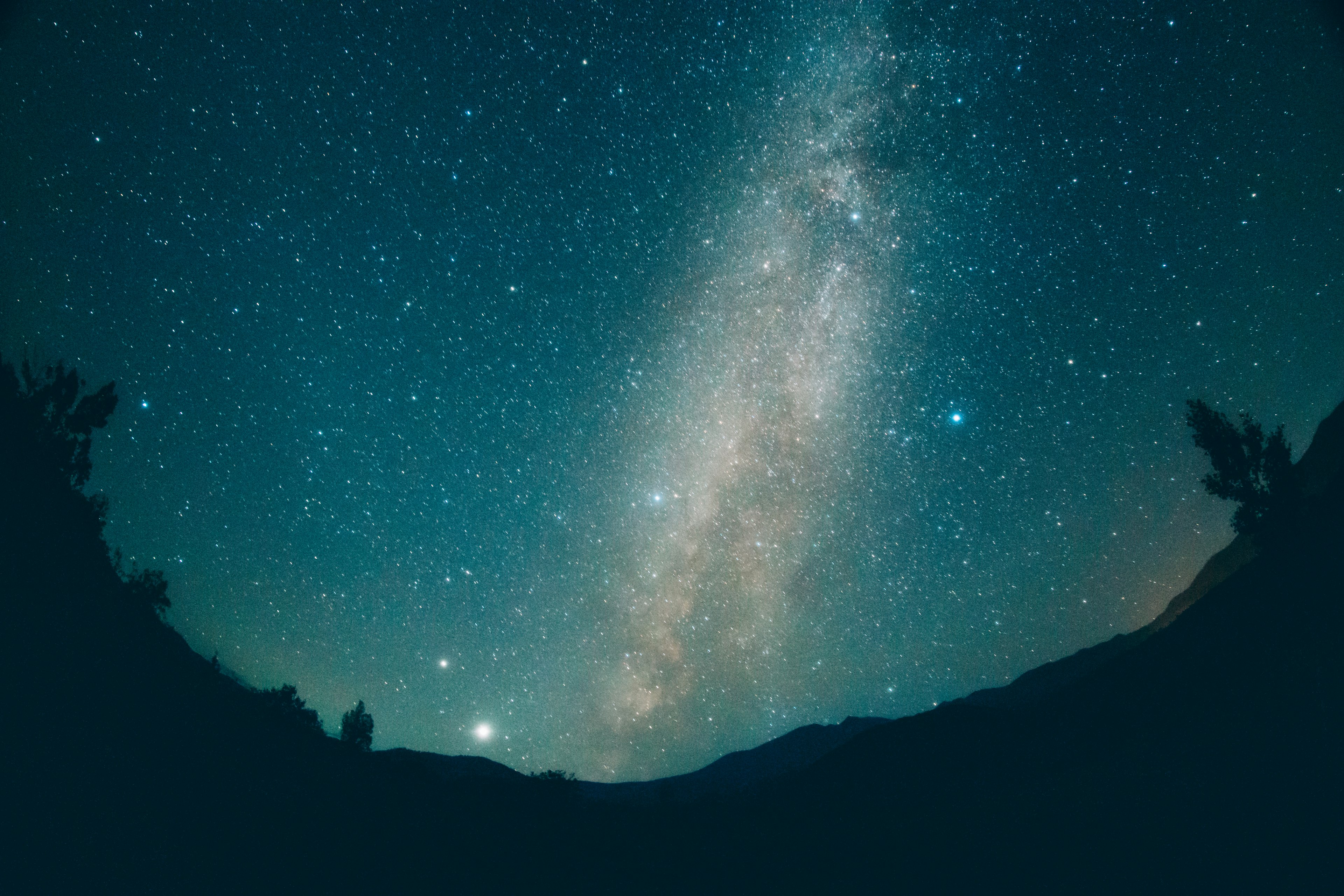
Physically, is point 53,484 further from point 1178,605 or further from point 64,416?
point 1178,605

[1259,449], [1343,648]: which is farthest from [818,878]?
[1259,449]

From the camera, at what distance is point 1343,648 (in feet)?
52.4

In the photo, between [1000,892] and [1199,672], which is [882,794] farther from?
[1199,672]

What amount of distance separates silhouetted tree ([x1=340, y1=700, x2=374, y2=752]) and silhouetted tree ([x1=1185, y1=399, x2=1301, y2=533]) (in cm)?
4797

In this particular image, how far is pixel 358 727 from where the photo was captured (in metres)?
33.1

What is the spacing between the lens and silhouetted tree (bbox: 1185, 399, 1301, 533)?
69.6 feet

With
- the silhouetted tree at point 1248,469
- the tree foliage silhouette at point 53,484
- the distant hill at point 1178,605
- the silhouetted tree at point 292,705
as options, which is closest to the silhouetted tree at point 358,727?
the silhouetted tree at point 292,705

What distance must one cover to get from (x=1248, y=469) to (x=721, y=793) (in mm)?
29350

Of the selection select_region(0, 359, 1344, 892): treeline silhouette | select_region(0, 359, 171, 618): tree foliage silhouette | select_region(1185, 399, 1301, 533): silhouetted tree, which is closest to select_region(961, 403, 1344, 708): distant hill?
select_region(0, 359, 1344, 892): treeline silhouette

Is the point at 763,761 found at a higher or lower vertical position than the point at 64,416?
lower

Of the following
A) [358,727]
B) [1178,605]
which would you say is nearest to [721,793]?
[358,727]

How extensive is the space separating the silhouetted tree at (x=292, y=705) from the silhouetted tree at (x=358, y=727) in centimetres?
213

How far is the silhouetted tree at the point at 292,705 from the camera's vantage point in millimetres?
27047

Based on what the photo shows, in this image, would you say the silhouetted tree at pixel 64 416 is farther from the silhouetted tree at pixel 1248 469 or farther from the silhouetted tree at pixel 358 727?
the silhouetted tree at pixel 1248 469
